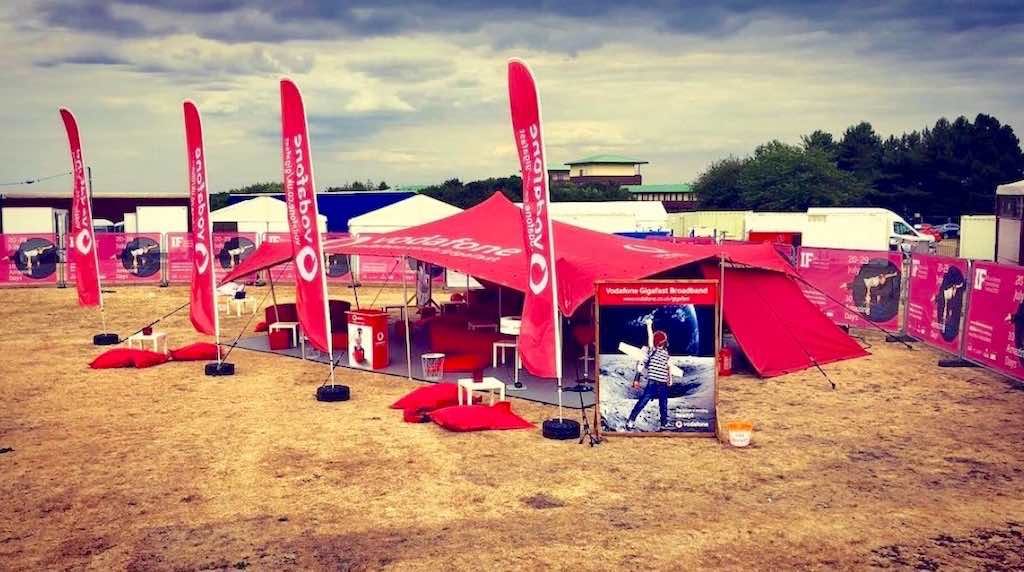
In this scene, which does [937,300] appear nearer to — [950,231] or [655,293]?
[655,293]

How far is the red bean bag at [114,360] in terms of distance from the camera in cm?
1538

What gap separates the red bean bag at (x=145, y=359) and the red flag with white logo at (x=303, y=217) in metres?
4.33

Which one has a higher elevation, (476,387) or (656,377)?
(656,377)

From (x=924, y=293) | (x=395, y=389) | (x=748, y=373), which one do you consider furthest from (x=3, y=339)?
(x=924, y=293)

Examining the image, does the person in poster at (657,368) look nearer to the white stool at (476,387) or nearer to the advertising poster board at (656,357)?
the advertising poster board at (656,357)

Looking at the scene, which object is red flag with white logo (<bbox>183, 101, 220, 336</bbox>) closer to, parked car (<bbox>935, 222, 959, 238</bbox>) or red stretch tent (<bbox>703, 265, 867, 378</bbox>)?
red stretch tent (<bbox>703, 265, 867, 378</bbox>)

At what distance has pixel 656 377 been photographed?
10.8m

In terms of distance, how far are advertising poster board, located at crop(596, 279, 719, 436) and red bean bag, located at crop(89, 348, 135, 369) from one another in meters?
9.22

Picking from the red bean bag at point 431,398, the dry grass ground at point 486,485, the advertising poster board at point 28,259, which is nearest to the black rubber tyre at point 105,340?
the dry grass ground at point 486,485

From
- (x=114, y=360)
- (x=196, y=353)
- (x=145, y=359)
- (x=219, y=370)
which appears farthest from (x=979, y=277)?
(x=114, y=360)

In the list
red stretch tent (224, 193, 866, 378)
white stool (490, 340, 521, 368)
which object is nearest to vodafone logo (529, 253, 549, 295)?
red stretch tent (224, 193, 866, 378)

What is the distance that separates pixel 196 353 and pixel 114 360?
1399 millimetres

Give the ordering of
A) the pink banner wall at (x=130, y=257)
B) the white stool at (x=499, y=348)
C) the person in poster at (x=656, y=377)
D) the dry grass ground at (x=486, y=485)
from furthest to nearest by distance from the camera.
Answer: the pink banner wall at (x=130, y=257) < the white stool at (x=499, y=348) < the person in poster at (x=656, y=377) < the dry grass ground at (x=486, y=485)

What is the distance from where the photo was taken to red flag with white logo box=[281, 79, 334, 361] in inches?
497
